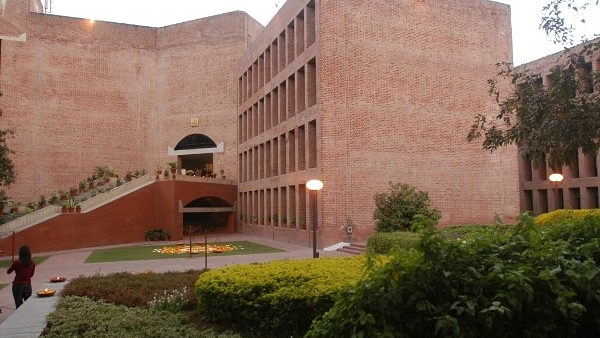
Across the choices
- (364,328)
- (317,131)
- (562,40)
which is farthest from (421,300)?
(317,131)

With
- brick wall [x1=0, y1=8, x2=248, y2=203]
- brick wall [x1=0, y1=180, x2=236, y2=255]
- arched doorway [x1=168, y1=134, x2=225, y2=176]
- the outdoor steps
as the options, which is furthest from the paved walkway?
brick wall [x1=0, y1=8, x2=248, y2=203]

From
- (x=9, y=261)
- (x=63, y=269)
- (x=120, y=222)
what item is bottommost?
(x=9, y=261)

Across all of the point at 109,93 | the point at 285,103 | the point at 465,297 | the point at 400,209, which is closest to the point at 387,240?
the point at 400,209

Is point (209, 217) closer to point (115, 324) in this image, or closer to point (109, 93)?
point (109, 93)

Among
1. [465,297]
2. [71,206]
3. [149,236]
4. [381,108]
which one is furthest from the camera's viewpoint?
[149,236]

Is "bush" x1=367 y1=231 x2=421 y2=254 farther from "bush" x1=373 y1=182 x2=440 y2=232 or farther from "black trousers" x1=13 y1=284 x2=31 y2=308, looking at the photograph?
"black trousers" x1=13 y1=284 x2=31 y2=308

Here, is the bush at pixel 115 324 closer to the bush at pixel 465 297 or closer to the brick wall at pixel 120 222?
the bush at pixel 465 297

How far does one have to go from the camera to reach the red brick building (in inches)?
977

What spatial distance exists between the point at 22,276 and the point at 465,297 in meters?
9.23

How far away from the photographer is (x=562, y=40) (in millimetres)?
7574

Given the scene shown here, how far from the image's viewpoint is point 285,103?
30.4 meters

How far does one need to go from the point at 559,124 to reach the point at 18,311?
9.02 metres

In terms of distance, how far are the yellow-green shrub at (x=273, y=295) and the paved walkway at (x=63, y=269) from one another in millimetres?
2517

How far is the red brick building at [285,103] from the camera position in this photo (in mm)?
24828
